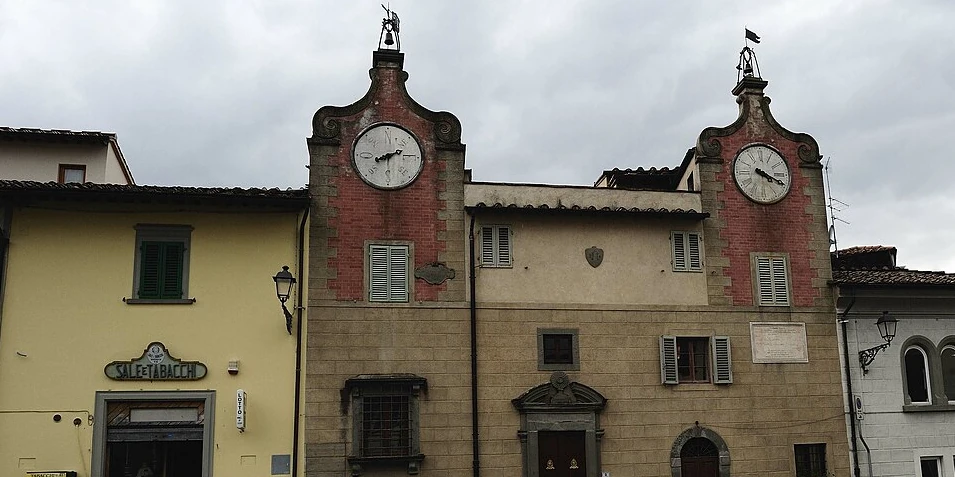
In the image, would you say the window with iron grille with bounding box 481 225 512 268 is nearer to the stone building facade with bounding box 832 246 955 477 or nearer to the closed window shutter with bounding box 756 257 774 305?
the closed window shutter with bounding box 756 257 774 305

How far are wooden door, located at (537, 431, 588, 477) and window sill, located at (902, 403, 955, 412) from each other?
7606mm

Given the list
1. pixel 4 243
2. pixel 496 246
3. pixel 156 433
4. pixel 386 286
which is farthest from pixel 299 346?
pixel 4 243

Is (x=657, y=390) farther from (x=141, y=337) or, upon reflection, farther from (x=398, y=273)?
(x=141, y=337)

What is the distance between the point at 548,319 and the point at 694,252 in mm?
3792

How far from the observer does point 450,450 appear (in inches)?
717

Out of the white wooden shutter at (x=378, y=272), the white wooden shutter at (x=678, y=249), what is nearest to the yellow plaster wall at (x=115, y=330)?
the white wooden shutter at (x=378, y=272)

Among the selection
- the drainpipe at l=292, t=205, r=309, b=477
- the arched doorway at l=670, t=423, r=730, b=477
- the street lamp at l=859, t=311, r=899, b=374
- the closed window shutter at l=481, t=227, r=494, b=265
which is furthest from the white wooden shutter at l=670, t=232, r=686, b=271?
the drainpipe at l=292, t=205, r=309, b=477

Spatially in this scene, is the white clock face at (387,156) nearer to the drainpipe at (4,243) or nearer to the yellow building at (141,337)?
the yellow building at (141,337)

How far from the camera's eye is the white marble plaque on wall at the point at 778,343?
19969mm

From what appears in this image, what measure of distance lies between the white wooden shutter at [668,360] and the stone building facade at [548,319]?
4 centimetres

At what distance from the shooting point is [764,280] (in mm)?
20391

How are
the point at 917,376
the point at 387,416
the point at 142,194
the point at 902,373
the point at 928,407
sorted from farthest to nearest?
the point at 917,376
the point at 902,373
the point at 928,407
the point at 387,416
the point at 142,194

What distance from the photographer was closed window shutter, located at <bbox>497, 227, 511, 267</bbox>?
63.4 ft

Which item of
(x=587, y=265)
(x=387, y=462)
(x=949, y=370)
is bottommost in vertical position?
(x=387, y=462)
